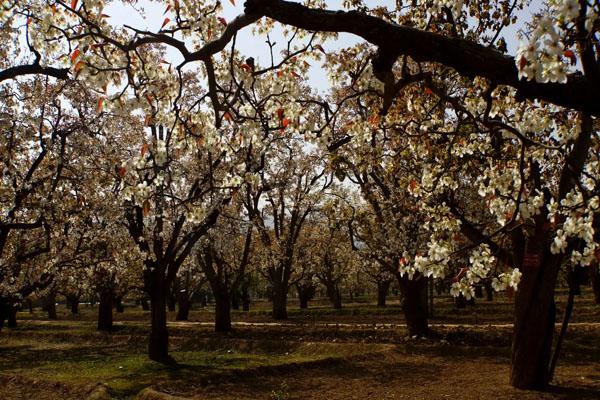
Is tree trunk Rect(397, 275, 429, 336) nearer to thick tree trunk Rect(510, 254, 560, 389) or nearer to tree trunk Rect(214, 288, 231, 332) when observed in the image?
thick tree trunk Rect(510, 254, 560, 389)

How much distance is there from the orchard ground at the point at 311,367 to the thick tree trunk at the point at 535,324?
413mm

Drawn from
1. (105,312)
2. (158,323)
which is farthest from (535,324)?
(105,312)

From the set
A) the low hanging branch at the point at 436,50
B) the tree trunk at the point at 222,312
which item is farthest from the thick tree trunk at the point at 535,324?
the tree trunk at the point at 222,312

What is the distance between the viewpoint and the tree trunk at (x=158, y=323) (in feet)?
58.1

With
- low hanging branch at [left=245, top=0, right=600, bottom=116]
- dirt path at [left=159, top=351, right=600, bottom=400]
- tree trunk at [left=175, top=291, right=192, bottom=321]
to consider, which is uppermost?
low hanging branch at [left=245, top=0, right=600, bottom=116]

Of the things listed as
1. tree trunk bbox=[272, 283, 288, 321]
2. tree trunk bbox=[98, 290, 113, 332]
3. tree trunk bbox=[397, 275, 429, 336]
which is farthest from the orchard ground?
tree trunk bbox=[272, 283, 288, 321]

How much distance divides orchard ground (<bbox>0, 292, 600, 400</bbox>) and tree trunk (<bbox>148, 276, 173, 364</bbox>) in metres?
0.48

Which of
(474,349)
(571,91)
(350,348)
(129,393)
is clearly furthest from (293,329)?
(571,91)

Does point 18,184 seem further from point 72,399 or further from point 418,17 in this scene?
point 418,17

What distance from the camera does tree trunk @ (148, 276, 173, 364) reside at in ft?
58.1

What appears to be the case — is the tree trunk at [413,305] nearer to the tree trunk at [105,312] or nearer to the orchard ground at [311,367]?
the orchard ground at [311,367]

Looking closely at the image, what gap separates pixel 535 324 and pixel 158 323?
12.4m

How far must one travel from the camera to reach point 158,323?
17938 millimetres

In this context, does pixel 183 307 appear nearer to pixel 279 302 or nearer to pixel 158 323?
pixel 279 302
